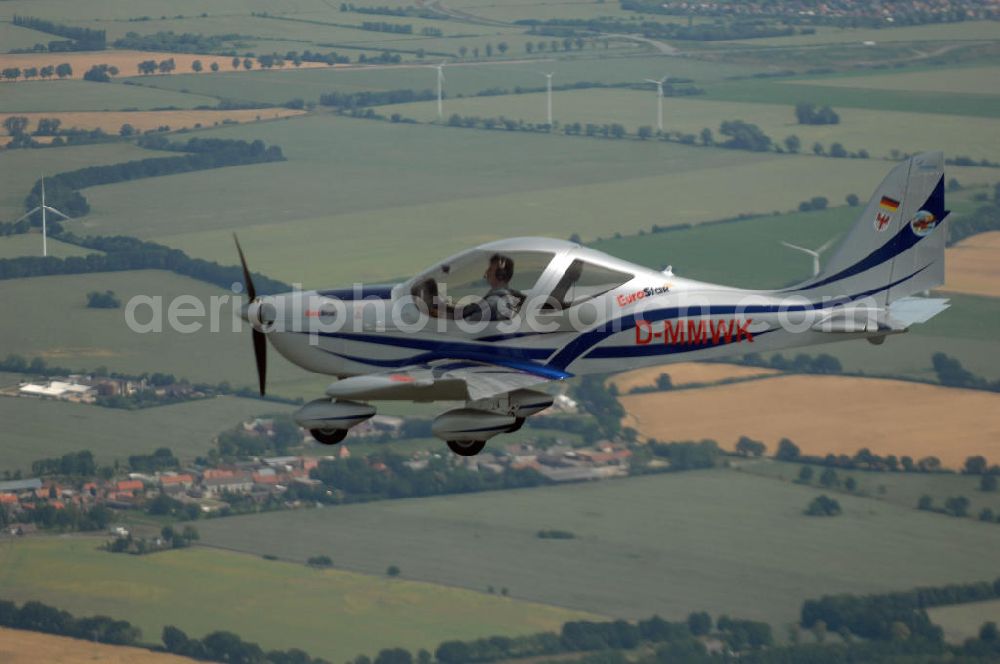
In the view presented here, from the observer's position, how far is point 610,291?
26625 mm

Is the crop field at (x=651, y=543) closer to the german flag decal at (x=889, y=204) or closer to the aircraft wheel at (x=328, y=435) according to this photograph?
the aircraft wheel at (x=328, y=435)

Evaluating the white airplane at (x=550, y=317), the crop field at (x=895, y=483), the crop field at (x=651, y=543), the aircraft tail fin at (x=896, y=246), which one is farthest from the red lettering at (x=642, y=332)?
the crop field at (x=895, y=483)

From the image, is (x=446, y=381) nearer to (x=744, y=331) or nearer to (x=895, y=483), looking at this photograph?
(x=744, y=331)

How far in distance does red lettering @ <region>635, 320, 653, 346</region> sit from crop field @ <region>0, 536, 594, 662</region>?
95149mm

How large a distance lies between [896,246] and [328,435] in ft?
30.9

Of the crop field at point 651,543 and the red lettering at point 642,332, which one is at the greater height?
the red lettering at point 642,332

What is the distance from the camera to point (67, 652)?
389 feet

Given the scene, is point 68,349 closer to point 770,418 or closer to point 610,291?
point 770,418

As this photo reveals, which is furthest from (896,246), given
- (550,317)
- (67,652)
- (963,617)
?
(963,617)

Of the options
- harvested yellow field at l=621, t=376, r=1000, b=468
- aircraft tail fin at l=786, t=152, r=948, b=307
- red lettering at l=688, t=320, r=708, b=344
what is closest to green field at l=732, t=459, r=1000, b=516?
harvested yellow field at l=621, t=376, r=1000, b=468

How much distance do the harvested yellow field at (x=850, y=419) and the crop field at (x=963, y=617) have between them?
38.3 ft

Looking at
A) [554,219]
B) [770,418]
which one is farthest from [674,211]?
[770,418]

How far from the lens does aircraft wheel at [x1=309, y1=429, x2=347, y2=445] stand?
26.6 metres

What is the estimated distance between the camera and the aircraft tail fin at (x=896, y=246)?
27188 mm
